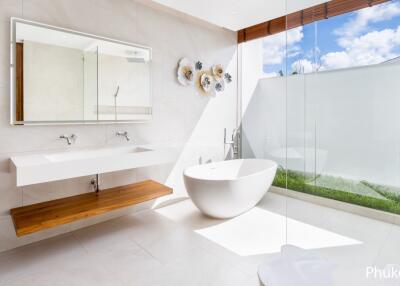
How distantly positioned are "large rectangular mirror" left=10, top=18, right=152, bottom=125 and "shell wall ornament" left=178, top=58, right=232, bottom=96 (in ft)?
1.74

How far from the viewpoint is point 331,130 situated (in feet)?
5.25

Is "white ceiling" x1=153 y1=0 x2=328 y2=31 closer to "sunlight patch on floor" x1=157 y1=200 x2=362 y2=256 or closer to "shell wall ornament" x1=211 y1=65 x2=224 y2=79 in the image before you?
"shell wall ornament" x1=211 y1=65 x2=224 y2=79

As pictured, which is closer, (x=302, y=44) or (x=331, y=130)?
(x=331, y=130)

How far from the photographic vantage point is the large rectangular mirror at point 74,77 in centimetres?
229

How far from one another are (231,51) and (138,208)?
2735mm

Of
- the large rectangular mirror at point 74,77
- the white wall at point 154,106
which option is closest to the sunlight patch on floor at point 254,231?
the white wall at point 154,106

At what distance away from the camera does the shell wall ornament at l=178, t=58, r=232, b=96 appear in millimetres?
3475

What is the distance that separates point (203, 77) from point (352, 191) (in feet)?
8.54

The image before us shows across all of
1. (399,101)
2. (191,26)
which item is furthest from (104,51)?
(399,101)

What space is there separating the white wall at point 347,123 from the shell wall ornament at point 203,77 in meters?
1.85

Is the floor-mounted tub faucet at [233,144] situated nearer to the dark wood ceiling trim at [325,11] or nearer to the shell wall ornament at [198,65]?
the shell wall ornament at [198,65]

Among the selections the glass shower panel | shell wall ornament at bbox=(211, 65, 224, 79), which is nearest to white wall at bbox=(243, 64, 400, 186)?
the glass shower panel

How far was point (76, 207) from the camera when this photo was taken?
94.9 inches

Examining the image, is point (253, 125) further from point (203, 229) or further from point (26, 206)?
point (26, 206)
